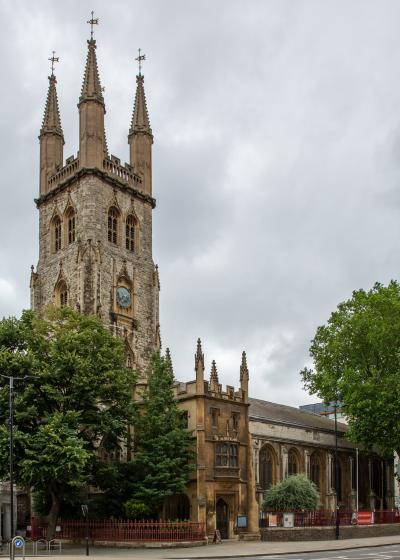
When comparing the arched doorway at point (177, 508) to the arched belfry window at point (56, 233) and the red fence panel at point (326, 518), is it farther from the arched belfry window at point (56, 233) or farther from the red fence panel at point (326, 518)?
the arched belfry window at point (56, 233)

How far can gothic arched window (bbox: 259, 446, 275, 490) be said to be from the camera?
55531mm

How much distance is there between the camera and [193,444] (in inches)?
1812

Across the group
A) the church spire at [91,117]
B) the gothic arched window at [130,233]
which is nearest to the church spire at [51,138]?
the church spire at [91,117]

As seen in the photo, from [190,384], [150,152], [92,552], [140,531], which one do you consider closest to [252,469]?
[190,384]

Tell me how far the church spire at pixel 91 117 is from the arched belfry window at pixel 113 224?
4.12 m

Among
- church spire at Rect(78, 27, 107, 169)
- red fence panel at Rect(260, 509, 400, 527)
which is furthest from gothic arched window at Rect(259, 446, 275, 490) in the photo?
church spire at Rect(78, 27, 107, 169)

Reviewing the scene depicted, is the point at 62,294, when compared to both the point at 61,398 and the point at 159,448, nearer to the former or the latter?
the point at 159,448

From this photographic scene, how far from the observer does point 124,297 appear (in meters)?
66.2

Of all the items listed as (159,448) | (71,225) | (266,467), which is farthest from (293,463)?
(71,225)

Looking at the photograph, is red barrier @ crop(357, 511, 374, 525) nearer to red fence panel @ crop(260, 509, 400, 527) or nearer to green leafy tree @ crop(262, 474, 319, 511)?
red fence panel @ crop(260, 509, 400, 527)

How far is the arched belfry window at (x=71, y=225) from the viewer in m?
67.2

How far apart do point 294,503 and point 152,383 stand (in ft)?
40.1

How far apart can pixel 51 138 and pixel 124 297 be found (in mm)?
18695

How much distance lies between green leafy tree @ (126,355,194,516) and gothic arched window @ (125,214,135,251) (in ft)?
77.7
